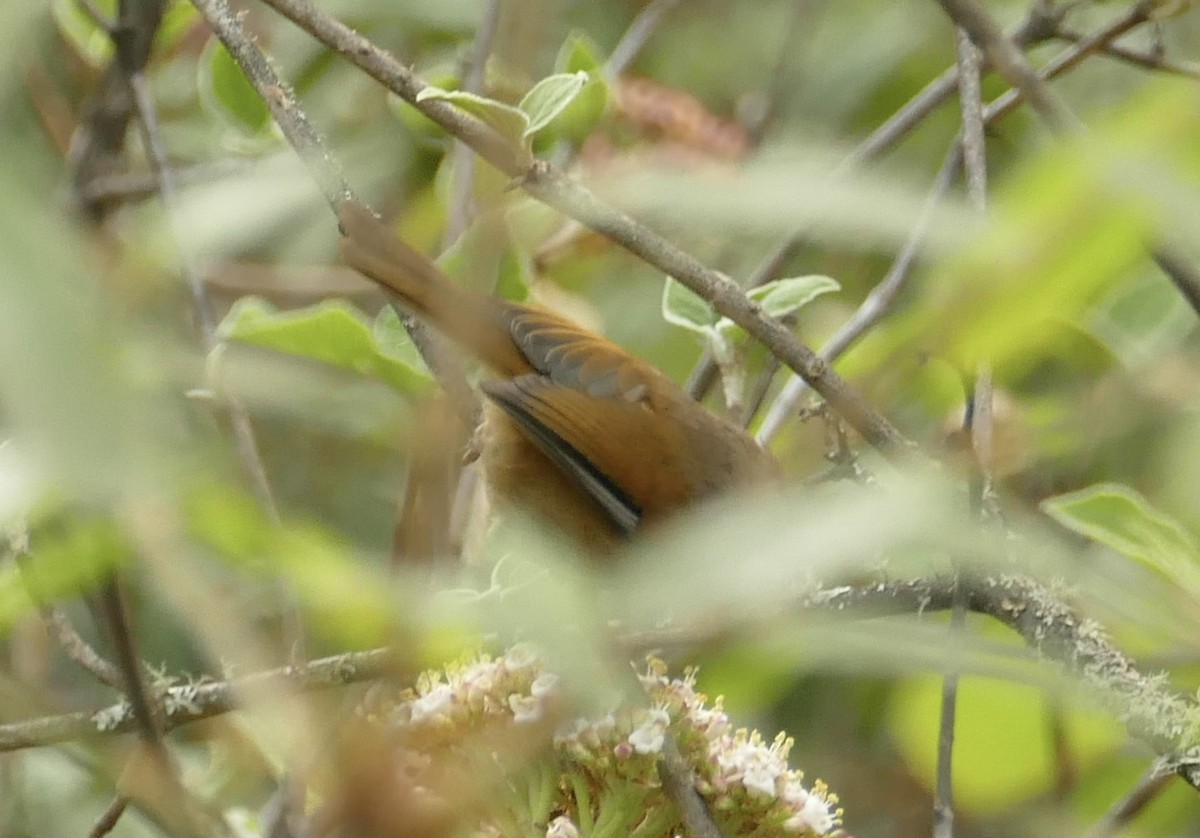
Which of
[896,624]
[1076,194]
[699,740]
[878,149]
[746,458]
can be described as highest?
[1076,194]

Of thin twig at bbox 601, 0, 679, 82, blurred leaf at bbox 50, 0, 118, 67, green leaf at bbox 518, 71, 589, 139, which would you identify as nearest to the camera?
green leaf at bbox 518, 71, 589, 139

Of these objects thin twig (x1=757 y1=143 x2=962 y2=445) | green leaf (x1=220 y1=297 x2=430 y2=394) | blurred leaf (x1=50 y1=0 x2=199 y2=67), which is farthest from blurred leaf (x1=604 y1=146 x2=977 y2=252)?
blurred leaf (x1=50 y1=0 x2=199 y2=67)

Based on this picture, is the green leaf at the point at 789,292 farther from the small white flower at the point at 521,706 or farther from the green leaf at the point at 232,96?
the small white flower at the point at 521,706

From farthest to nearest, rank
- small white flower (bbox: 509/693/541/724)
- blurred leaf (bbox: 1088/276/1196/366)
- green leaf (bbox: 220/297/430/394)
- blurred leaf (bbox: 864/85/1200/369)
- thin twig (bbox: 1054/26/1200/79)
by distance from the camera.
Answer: blurred leaf (bbox: 1088/276/1196/366) → green leaf (bbox: 220/297/430/394) → thin twig (bbox: 1054/26/1200/79) → small white flower (bbox: 509/693/541/724) → blurred leaf (bbox: 864/85/1200/369)

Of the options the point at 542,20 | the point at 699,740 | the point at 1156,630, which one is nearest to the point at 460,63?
the point at 699,740

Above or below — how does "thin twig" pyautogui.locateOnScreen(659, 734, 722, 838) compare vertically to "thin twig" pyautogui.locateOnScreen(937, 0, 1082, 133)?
below

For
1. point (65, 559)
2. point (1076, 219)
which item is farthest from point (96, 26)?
point (1076, 219)

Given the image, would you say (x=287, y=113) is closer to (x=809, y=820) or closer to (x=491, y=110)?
(x=491, y=110)

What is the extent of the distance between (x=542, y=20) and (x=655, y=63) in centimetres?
282

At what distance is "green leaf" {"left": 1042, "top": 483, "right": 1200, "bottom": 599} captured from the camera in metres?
1.09

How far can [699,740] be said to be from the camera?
1.13m

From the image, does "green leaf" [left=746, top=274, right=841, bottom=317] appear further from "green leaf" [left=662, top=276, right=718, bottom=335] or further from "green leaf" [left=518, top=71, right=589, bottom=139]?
"green leaf" [left=518, top=71, right=589, bottom=139]

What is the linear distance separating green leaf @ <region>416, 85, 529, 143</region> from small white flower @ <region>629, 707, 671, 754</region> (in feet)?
1.63

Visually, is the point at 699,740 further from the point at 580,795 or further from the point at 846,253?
the point at 846,253
